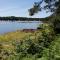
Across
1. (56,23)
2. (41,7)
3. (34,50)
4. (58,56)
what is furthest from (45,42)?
(41,7)

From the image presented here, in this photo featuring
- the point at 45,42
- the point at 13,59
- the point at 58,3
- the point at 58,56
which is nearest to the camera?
the point at 58,56

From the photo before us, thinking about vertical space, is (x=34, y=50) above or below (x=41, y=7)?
below

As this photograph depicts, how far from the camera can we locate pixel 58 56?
775 cm

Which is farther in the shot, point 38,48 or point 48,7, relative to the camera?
point 48,7

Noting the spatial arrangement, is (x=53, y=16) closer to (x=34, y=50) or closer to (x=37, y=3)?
(x=37, y=3)

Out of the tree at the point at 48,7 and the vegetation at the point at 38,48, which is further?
the tree at the point at 48,7

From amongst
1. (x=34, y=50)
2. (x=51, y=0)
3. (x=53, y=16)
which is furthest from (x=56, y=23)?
(x=34, y=50)

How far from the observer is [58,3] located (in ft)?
65.5

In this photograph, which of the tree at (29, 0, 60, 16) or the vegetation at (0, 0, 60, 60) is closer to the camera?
the vegetation at (0, 0, 60, 60)

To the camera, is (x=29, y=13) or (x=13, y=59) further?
(x=29, y=13)

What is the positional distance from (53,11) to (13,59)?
11.8 meters

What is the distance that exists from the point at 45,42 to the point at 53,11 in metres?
8.34

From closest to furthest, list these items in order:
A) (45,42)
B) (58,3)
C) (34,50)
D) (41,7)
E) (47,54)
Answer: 1. (47,54)
2. (34,50)
3. (45,42)
4. (58,3)
5. (41,7)

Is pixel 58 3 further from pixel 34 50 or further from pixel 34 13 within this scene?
pixel 34 50
